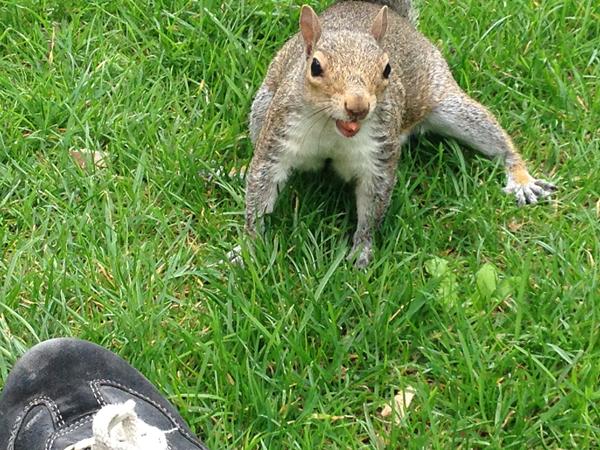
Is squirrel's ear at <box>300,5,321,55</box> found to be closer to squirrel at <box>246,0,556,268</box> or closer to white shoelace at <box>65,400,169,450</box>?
squirrel at <box>246,0,556,268</box>

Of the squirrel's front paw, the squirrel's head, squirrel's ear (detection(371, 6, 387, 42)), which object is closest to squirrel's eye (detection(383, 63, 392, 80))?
the squirrel's head

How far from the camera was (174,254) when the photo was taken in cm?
197

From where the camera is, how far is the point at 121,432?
1438 mm

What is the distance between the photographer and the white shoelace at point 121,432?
1.40 m

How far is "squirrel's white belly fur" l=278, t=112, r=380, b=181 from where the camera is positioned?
1873mm

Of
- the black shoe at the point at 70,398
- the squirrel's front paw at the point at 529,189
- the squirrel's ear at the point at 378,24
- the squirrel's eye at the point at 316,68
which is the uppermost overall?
the squirrel's ear at the point at 378,24

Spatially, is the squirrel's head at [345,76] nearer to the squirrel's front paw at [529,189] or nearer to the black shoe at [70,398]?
the squirrel's front paw at [529,189]

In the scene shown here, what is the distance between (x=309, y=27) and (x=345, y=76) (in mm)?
175

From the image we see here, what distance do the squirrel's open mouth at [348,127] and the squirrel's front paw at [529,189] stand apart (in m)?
0.48

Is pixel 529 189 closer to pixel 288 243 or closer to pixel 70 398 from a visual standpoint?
pixel 288 243

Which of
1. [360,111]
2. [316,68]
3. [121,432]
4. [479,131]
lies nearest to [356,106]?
[360,111]

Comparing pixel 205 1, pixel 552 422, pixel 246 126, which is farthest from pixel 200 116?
pixel 552 422

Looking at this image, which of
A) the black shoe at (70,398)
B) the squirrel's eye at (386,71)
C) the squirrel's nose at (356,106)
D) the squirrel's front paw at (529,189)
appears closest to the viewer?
the black shoe at (70,398)

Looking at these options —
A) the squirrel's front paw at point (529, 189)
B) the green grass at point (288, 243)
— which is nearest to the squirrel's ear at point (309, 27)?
the green grass at point (288, 243)
